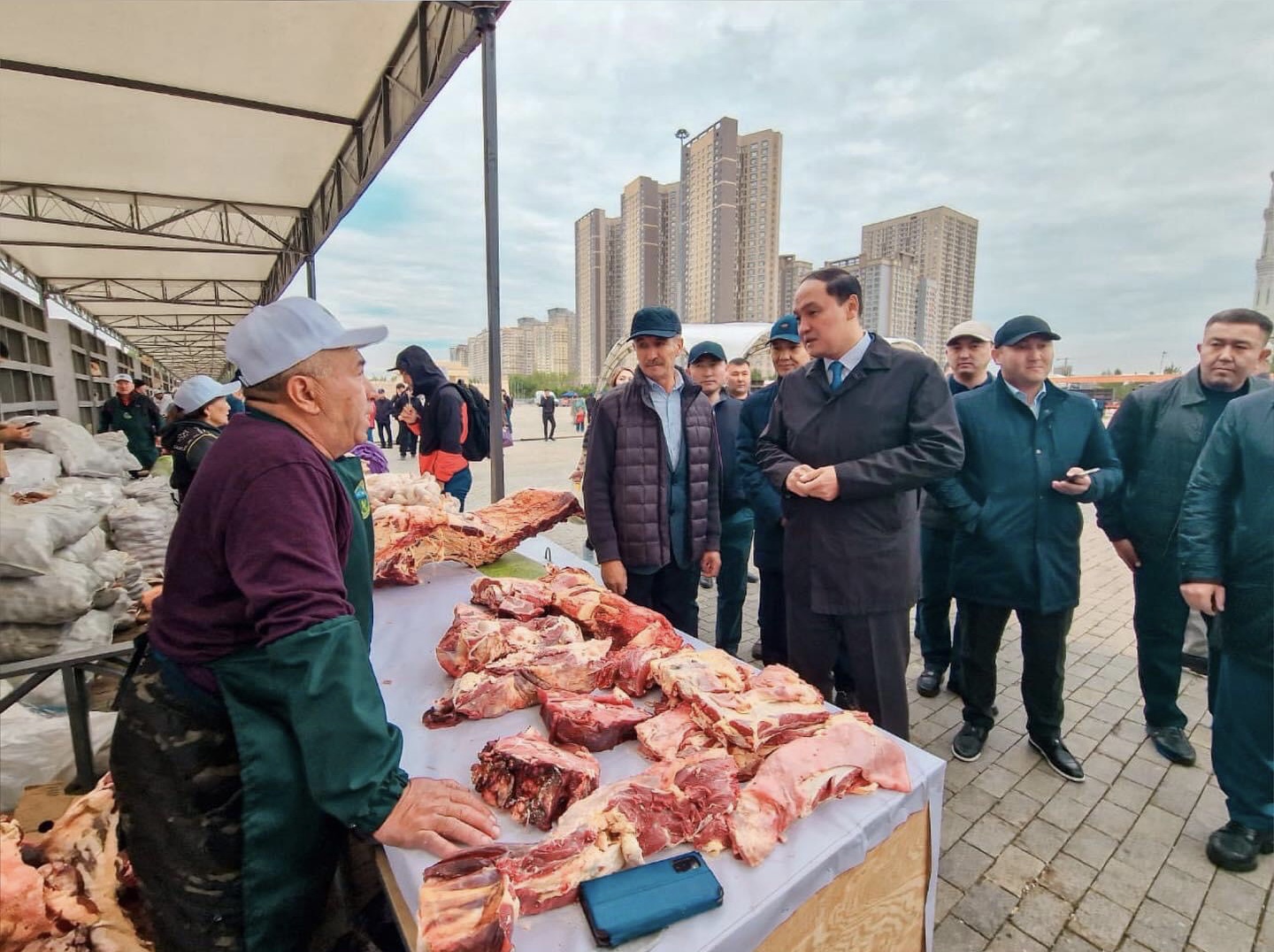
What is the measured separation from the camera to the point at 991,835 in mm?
2574

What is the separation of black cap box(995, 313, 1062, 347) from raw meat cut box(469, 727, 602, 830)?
2908 mm

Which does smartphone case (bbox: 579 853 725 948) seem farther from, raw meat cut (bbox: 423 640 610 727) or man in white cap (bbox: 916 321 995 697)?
man in white cap (bbox: 916 321 995 697)

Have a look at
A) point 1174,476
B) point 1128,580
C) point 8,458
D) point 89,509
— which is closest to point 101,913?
point 89,509

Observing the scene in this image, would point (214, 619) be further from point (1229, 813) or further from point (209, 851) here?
point (1229, 813)

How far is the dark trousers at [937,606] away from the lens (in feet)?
13.0

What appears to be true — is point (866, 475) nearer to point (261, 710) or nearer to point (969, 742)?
point (969, 742)

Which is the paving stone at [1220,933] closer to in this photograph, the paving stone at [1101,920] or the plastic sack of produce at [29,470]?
the paving stone at [1101,920]

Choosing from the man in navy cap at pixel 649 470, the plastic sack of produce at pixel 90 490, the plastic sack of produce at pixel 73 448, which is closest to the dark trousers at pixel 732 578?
the man in navy cap at pixel 649 470

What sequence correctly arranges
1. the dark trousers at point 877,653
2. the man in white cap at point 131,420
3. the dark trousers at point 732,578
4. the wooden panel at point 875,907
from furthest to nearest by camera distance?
1. the man in white cap at point 131,420
2. the dark trousers at point 732,578
3. the dark trousers at point 877,653
4. the wooden panel at point 875,907

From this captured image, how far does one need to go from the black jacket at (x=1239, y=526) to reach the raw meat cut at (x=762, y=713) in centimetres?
200

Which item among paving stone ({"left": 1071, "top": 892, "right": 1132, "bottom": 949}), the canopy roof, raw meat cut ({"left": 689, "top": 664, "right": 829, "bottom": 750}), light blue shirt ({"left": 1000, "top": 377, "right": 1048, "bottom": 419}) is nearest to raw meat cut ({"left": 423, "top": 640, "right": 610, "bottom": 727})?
raw meat cut ({"left": 689, "top": 664, "right": 829, "bottom": 750})

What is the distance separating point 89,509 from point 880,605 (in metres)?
4.90

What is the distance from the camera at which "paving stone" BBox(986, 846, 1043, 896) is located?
2.31 meters

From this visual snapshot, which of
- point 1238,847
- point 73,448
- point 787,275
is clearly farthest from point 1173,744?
point 787,275
